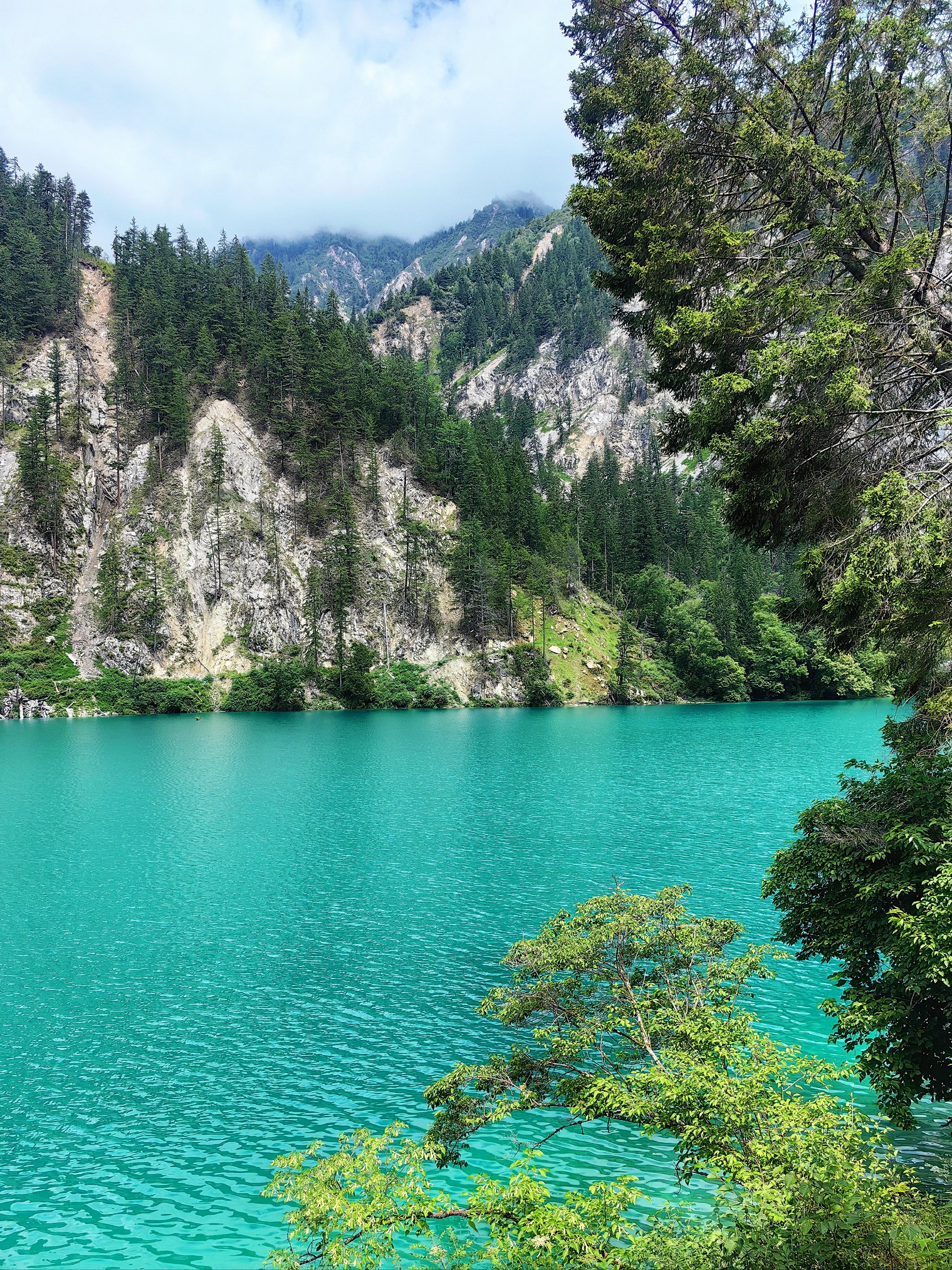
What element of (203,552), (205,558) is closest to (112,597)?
(205,558)

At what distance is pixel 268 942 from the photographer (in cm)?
2284

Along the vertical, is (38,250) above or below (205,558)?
above

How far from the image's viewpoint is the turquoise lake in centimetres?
1238

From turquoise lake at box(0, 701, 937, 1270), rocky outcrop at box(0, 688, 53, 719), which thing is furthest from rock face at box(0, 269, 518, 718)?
turquoise lake at box(0, 701, 937, 1270)

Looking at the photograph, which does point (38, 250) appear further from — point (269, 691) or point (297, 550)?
point (269, 691)

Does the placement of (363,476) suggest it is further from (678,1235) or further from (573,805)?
(678,1235)

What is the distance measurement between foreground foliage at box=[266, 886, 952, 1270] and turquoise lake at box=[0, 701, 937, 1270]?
4.92ft

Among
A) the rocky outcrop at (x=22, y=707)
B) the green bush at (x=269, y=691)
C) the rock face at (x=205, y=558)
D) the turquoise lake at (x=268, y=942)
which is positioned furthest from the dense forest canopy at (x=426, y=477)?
the turquoise lake at (x=268, y=942)

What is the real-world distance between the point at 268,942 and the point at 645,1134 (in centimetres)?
1491

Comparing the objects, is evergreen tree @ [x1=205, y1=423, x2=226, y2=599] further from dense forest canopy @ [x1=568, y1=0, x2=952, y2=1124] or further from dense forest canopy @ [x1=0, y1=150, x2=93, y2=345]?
dense forest canopy @ [x1=568, y1=0, x2=952, y2=1124]

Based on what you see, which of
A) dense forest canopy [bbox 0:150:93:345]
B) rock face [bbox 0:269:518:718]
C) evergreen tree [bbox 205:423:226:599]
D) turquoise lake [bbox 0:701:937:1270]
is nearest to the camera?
turquoise lake [bbox 0:701:937:1270]

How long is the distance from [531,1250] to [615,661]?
106699mm

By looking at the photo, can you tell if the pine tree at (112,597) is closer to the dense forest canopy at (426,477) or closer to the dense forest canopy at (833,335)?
the dense forest canopy at (426,477)

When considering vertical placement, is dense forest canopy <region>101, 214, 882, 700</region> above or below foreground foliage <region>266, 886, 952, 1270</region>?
above
